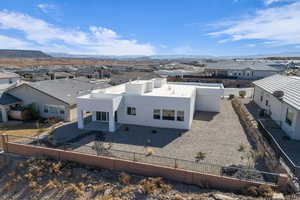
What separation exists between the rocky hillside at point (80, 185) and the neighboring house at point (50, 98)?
8.84m

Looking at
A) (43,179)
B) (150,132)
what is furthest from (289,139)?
(43,179)

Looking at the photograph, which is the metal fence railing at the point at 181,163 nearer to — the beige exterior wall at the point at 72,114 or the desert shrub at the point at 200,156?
the desert shrub at the point at 200,156

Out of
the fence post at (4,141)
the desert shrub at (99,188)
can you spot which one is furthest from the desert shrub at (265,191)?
the fence post at (4,141)

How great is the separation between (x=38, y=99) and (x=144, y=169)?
18.9 m

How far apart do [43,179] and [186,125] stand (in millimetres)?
13419

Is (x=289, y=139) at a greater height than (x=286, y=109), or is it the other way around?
(x=286, y=109)

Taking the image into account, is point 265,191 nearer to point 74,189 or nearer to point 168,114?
point 74,189

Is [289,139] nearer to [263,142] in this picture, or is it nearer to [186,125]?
[263,142]

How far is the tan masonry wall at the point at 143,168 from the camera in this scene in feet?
37.0

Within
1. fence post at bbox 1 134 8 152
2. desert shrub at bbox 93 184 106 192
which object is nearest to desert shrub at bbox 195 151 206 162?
desert shrub at bbox 93 184 106 192

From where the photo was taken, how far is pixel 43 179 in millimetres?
13453

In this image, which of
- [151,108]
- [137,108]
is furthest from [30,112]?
[151,108]

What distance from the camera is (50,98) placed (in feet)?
78.3

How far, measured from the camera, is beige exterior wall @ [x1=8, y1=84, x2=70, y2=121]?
23361 millimetres
